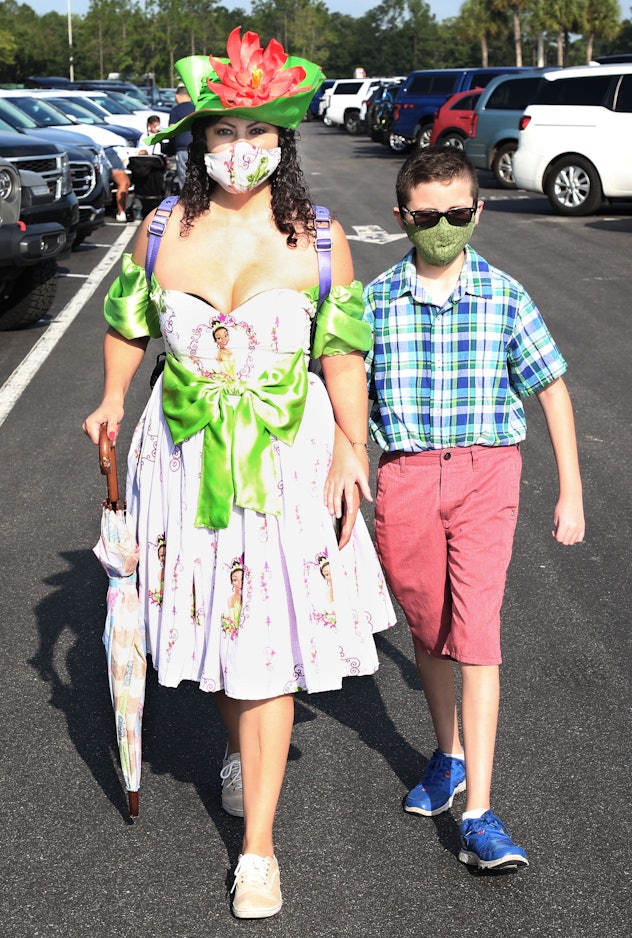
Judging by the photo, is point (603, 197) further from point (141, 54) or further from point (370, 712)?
point (141, 54)

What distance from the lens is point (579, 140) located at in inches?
740

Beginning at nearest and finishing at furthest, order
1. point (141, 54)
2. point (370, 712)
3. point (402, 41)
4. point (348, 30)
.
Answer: point (370, 712)
point (141, 54)
point (402, 41)
point (348, 30)

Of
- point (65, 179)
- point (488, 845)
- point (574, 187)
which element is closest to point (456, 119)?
point (574, 187)

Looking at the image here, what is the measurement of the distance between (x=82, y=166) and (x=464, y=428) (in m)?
14.7

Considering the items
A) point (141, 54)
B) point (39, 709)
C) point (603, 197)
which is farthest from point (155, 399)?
point (141, 54)

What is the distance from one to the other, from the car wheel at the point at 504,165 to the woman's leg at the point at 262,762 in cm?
2107

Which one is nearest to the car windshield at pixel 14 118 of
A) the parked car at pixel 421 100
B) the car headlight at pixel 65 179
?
the car headlight at pixel 65 179

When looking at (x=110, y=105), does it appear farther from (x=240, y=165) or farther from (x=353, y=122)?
(x=240, y=165)

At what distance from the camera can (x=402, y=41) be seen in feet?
432

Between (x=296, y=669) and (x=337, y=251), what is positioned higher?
(x=337, y=251)

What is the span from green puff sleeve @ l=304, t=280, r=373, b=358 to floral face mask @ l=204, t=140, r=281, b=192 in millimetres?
296

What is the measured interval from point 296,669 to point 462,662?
41cm

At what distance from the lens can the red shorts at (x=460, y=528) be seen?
3242 mm

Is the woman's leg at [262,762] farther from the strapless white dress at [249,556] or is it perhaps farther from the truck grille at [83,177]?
the truck grille at [83,177]
